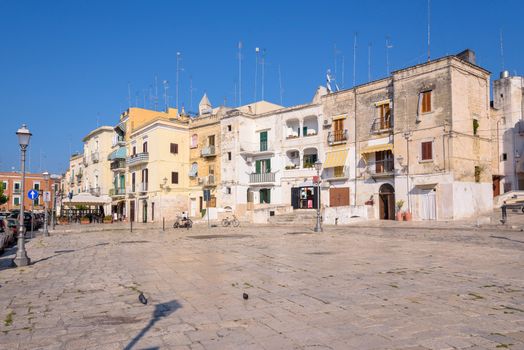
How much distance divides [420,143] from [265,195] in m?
16.9

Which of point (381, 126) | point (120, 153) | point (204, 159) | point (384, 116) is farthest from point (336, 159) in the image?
point (120, 153)

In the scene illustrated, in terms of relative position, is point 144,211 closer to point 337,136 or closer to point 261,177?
point 261,177

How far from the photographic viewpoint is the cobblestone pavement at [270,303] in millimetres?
4988

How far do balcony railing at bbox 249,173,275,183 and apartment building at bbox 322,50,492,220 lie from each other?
7.15 m

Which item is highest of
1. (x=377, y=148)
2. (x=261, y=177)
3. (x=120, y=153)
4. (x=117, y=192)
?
(x=120, y=153)

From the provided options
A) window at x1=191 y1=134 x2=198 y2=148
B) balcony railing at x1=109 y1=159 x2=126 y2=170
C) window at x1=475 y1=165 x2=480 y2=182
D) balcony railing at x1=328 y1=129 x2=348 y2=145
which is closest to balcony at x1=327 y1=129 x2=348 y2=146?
balcony railing at x1=328 y1=129 x2=348 y2=145

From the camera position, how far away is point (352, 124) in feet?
116

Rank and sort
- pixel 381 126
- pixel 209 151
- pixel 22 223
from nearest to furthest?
pixel 22 223, pixel 381 126, pixel 209 151

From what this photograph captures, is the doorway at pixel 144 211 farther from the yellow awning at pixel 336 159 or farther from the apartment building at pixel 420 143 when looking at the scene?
the apartment building at pixel 420 143

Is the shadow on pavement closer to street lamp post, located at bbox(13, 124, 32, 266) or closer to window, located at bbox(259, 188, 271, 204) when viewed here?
street lamp post, located at bbox(13, 124, 32, 266)

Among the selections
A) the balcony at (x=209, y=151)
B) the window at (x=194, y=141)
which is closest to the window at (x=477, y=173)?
the balcony at (x=209, y=151)

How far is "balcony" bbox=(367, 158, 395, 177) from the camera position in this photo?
107 feet

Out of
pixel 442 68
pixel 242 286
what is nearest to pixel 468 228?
pixel 442 68

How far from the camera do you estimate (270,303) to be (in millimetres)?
6734
